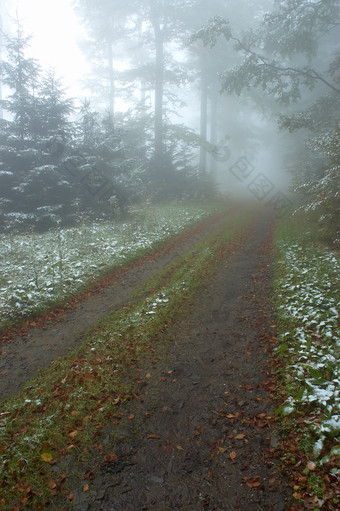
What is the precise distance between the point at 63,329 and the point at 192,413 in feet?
12.3

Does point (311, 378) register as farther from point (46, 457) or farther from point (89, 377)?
point (46, 457)

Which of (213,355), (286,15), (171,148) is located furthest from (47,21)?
(213,355)

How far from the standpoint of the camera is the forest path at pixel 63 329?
5418 millimetres

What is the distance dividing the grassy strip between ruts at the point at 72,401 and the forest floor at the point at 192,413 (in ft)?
0.83

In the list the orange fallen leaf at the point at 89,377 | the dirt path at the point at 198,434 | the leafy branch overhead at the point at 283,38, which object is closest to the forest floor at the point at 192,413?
the dirt path at the point at 198,434

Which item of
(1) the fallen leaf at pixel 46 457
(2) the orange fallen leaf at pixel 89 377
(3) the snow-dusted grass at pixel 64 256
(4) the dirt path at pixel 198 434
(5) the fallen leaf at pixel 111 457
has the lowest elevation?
(4) the dirt path at pixel 198 434

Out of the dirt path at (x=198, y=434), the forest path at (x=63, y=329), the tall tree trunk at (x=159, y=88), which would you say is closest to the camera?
the dirt path at (x=198, y=434)

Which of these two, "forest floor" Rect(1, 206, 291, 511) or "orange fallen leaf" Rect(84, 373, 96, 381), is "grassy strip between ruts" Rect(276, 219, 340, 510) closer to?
"forest floor" Rect(1, 206, 291, 511)

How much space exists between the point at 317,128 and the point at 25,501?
821 inches

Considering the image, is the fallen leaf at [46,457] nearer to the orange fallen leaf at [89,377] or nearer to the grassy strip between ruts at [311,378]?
the orange fallen leaf at [89,377]

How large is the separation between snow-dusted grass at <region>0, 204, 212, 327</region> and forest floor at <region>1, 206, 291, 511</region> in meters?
0.83

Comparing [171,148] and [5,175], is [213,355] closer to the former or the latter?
[5,175]

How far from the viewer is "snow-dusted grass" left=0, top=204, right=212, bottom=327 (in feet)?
25.3

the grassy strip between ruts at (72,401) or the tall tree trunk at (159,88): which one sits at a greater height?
the tall tree trunk at (159,88)
